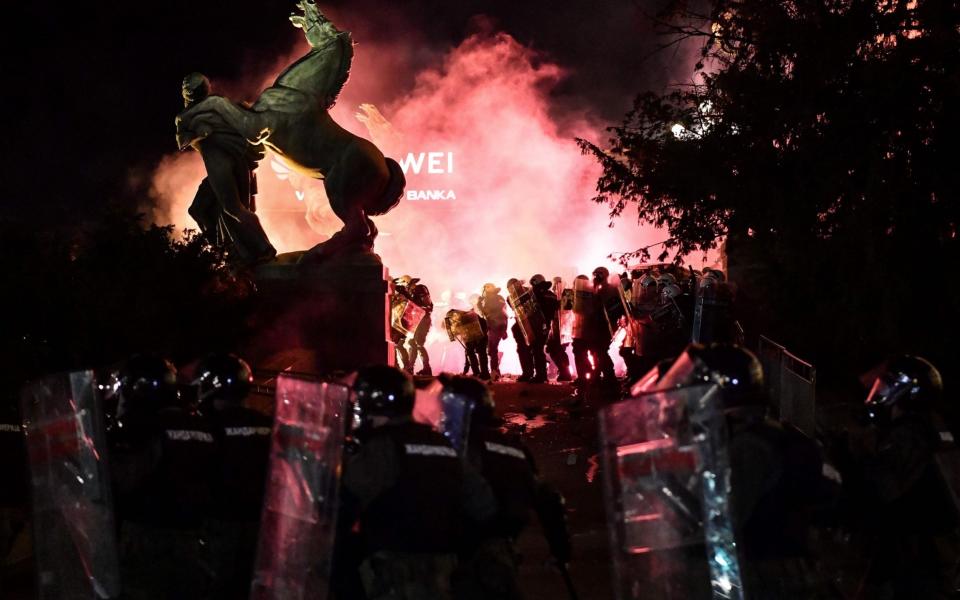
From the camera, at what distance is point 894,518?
212 inches

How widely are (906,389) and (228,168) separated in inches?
400

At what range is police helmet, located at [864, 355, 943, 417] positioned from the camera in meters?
5.46

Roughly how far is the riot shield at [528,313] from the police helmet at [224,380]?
36.1 ft

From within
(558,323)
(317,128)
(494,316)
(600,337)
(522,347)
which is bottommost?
(600,337)

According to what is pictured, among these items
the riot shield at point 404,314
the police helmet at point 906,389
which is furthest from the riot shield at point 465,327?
the police helmet at point 906,389

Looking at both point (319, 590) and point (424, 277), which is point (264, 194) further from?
point (319, 590)

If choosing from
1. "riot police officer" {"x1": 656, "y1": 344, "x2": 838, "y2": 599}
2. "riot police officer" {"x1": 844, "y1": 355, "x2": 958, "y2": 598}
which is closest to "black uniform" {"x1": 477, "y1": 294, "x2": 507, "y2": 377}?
"riot police officer" {"x1": 844, "y1": 355, "x2": 958, "y2": 598}

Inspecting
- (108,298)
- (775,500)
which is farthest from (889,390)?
(108,298)

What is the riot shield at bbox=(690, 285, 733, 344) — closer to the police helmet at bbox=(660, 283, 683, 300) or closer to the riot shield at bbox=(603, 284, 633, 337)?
the police helmet at bbox=(660, 283, 683, 300)

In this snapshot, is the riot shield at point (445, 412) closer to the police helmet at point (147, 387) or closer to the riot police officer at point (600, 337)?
the police helmet at point (147, 387)

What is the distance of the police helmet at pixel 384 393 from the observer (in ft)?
15.8

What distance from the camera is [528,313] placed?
16.6 meters

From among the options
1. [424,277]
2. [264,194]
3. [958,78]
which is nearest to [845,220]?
[958,78]

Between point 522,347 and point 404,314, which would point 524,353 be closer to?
point 522,347
